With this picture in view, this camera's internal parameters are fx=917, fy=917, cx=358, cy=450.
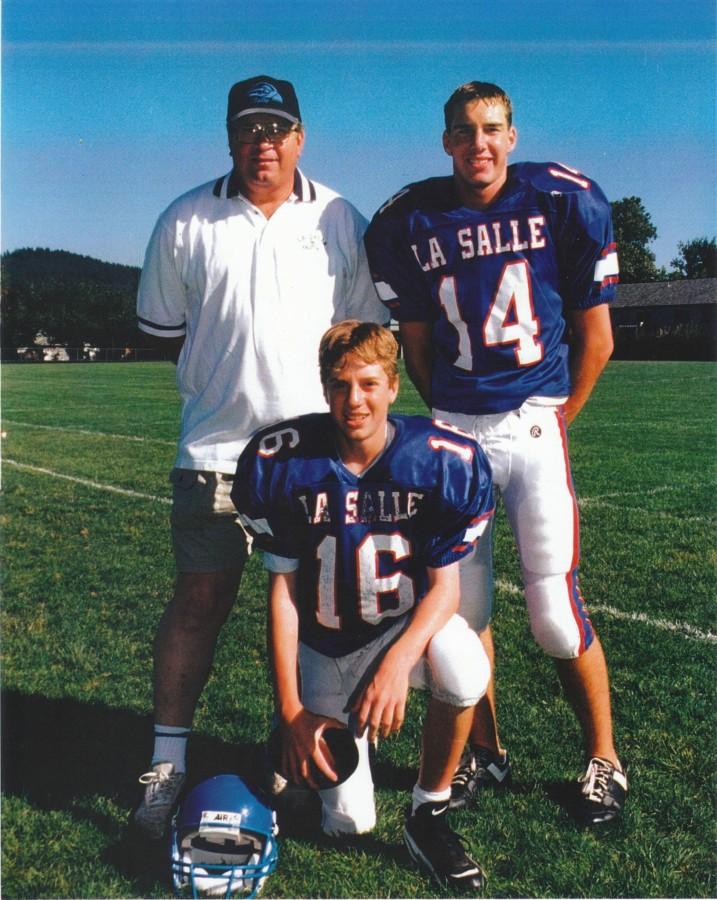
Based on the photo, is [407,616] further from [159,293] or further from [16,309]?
[16,309]

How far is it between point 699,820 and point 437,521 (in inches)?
42.7

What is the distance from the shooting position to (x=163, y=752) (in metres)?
2.65

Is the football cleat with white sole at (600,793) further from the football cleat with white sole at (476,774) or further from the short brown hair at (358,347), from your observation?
the short brown hair at (358,347)

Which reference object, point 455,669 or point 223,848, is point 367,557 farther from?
point 223,848

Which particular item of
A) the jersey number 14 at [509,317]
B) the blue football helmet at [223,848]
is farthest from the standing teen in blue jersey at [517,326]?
the blue football helmet at [223,848]

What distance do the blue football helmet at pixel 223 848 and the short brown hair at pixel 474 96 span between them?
6.34 feet

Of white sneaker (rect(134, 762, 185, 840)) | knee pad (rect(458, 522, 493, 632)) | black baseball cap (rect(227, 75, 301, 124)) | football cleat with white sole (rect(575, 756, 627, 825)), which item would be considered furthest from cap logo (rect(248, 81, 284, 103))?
football cleat with white sole (rect(575, 756, 627, 825))

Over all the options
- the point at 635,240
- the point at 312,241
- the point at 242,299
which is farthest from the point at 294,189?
the point at 635,240

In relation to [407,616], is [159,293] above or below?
above

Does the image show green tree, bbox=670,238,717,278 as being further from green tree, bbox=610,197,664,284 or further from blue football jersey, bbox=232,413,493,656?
blue football jersey, bbox=232,413,493,656

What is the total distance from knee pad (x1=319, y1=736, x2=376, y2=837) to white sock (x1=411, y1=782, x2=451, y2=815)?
13 cm

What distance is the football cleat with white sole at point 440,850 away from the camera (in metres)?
2.23

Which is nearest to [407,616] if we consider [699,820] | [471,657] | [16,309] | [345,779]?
[471,657]

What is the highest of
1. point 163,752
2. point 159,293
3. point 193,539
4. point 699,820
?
point 159,293
